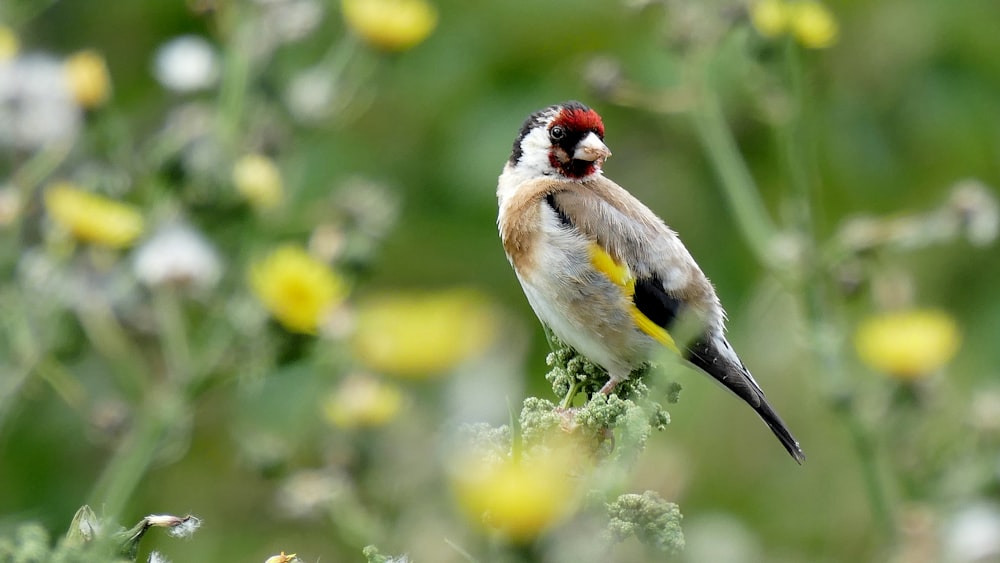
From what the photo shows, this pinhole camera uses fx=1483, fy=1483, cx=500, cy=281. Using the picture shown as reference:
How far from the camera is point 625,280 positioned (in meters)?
2.98

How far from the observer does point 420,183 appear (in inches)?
208

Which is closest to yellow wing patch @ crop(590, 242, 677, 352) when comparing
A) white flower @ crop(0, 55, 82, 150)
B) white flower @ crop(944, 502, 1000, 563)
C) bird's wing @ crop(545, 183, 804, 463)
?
bird's wing @ crop(545, 183, 804, 463)

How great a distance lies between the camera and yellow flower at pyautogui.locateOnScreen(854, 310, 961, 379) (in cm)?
261

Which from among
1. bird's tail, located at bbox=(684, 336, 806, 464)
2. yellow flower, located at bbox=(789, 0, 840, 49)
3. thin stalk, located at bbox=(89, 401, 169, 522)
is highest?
yellow flower, located at bbox=(789, 0, 840, 49)

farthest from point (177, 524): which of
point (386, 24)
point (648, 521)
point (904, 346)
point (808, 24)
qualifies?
point (386, 24)

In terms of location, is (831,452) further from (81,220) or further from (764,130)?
(81,220)

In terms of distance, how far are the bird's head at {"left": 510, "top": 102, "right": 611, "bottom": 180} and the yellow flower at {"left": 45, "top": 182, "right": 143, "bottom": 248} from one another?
87 cm

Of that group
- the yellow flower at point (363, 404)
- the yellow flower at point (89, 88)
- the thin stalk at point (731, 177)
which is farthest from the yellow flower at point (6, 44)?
the thin stalk at point (731, 177)

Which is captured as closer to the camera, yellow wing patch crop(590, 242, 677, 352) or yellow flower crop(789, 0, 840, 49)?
yellow wing patch crop(590, 242, 677, 352)

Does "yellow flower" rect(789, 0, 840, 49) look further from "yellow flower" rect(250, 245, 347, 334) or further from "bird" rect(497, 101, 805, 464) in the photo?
"yellow flower" rect(250, 245, 347, 334)

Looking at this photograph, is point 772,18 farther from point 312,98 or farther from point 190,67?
point 190,67

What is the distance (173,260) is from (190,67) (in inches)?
38.6

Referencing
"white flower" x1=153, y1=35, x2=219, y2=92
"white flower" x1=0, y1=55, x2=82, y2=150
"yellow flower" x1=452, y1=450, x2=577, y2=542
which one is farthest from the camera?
"white flower" x1=153, y1=35, x2=219, y2=92

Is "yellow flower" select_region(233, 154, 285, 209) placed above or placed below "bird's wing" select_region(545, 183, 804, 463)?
above
